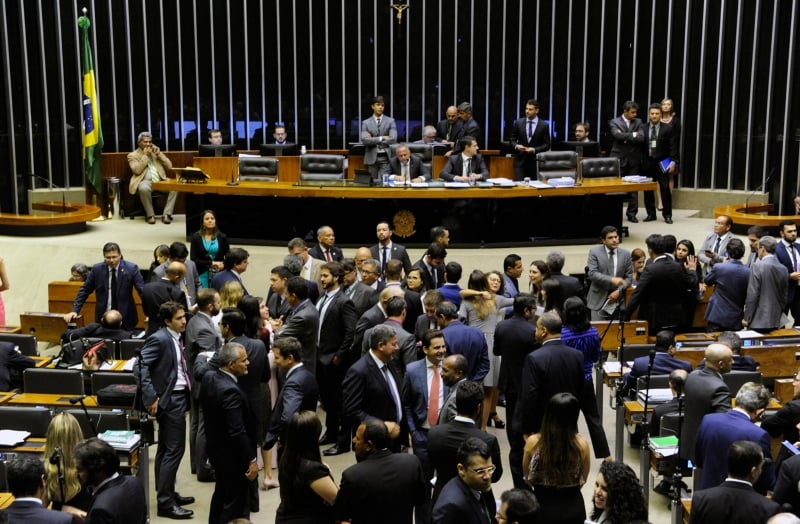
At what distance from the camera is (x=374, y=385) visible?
Result: 21.1ft

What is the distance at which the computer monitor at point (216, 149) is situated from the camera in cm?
1509

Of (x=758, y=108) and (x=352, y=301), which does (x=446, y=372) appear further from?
(x=758, y=108)

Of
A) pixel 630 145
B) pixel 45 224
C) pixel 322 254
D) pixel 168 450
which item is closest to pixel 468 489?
pixel 168 450

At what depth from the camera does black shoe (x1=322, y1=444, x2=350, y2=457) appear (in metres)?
8.08

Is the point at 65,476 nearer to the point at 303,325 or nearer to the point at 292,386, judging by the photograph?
the point at 292,386

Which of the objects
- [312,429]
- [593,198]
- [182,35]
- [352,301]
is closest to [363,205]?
[593,198]

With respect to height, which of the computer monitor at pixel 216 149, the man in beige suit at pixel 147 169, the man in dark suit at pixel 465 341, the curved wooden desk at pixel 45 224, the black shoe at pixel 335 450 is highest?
the computer monitor at pixel 216 149

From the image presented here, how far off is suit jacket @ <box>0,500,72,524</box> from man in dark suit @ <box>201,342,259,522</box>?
1.24 meters

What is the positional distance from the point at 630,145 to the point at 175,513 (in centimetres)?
935

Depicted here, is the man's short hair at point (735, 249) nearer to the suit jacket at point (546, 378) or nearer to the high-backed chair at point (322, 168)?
the suit jacket at point (546, 378)

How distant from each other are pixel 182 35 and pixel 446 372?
11.5m

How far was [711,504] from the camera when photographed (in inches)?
203

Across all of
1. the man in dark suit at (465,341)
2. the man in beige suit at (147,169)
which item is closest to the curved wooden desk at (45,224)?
the man in beige suit at (147,169)

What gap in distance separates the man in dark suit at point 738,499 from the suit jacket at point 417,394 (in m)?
1.72
